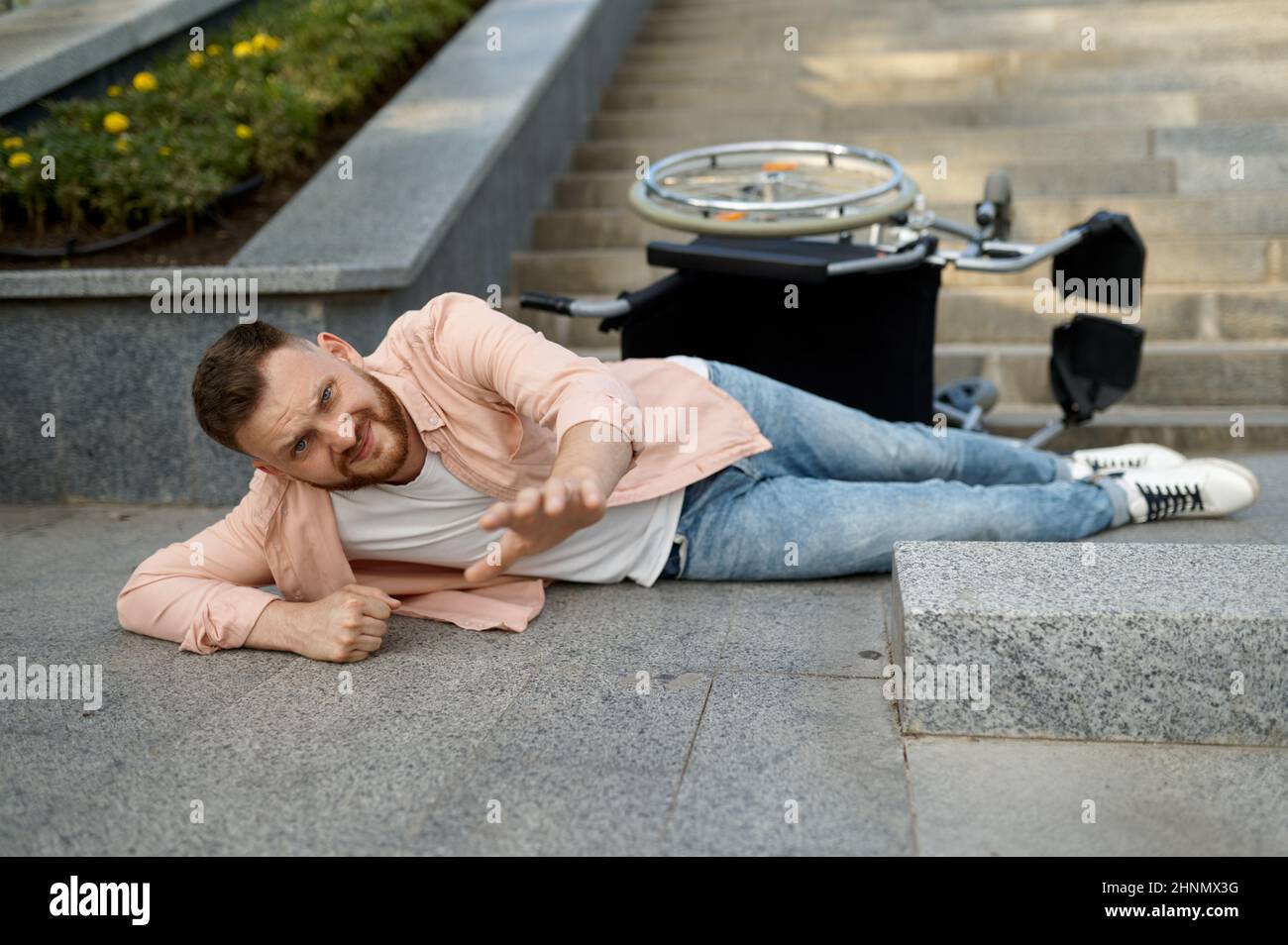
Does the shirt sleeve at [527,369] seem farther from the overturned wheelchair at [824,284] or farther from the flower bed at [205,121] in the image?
the flower bed at [205,121]

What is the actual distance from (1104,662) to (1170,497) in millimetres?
1702

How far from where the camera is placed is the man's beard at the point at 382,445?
3.02 m

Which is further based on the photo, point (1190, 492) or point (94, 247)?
point (94, 247)

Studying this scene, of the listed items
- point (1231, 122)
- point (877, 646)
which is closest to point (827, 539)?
point (877, 646)

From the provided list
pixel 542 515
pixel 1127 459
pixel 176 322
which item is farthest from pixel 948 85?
pixel 542 515

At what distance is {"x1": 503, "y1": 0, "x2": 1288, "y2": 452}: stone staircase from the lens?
5.68 m

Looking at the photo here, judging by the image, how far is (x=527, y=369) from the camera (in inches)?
114

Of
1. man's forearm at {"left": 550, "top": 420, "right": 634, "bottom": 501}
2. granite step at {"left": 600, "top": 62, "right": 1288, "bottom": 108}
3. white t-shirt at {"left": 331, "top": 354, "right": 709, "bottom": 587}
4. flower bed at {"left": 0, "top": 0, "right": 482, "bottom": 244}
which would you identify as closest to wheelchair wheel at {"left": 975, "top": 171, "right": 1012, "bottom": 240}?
white t-shirt at {"left": 331, "top": 354, "right": 709, "bottom": 587}

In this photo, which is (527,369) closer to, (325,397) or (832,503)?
(325,397)

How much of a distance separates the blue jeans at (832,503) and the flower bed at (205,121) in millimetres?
3343

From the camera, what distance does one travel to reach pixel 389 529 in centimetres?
331

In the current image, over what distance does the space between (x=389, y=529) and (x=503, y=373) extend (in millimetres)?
611

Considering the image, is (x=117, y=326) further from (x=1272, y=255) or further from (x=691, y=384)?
(x=1272, y=255)

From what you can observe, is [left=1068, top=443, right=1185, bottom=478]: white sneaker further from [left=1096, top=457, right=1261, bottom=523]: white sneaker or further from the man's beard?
the man's beard
